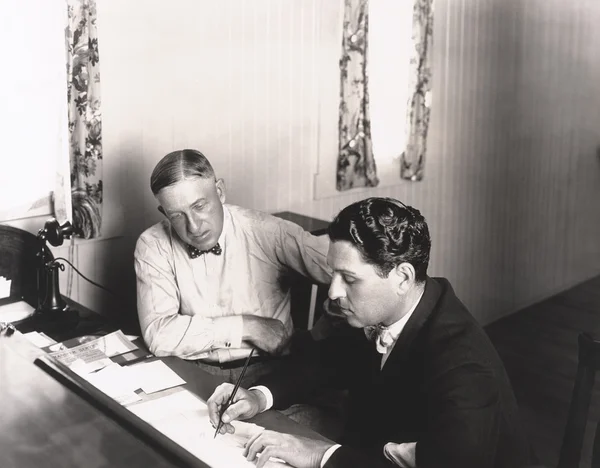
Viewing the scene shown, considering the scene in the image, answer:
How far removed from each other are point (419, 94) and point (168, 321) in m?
2.79

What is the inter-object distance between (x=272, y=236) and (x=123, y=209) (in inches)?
40.1

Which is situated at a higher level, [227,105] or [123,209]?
[227,105]

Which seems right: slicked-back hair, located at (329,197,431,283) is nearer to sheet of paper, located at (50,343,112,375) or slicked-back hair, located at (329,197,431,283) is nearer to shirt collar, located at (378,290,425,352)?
shirt collar, located at (378,290,425,352)

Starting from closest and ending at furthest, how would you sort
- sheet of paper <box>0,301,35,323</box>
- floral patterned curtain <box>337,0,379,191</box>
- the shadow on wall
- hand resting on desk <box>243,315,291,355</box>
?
hand resting on desk <box>243,315,291,355</box> → sheet of paper <box>0,301,35,323</box> → the shadow on wall → floral patterned curtain <box>337,0,379,191</box>

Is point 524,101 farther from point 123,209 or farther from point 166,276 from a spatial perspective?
point 166,276

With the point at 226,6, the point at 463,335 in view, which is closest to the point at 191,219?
the point at 463,335

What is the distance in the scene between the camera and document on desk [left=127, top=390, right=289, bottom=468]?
1.68 metres

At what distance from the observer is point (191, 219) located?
248cm

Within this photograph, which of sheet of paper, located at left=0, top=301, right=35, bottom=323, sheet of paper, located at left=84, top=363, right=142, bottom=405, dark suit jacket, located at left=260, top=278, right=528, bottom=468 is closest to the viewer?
dark suit jacket, located at left=260, top=278, right=528, bottom=468

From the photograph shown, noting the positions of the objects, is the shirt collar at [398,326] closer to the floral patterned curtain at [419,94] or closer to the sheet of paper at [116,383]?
the sheet of paper at [116,383]

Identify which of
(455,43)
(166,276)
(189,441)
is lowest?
(189,441)

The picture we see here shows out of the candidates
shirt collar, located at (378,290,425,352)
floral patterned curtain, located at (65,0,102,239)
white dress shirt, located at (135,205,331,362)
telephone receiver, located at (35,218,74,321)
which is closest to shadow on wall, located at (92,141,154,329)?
floral patterned curtain, located at (65,0,102,239)

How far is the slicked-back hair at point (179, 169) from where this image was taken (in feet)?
8.14

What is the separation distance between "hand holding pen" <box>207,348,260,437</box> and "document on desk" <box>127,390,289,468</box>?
0.08ft
